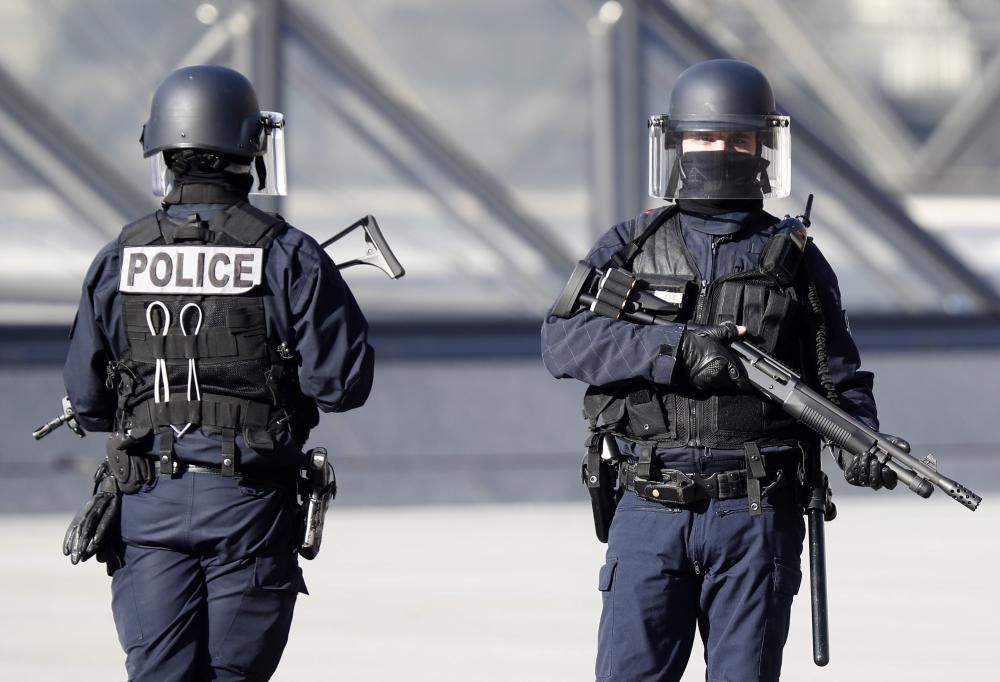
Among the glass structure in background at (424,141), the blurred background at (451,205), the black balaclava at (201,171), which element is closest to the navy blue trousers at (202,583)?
the black balaclava at (201,171)

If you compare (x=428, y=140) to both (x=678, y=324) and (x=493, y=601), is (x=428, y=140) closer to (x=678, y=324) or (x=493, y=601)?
(x=493, y=601)

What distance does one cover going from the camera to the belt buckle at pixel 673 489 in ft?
14.2

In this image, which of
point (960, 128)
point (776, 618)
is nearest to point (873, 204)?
point (960, 128)

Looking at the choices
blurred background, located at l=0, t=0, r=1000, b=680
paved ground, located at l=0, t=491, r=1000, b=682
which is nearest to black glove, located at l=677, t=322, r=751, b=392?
paved ground, located at l=0, t=491, r=1000, b=682

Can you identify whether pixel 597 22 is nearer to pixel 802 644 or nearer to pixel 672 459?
pixel 802 644

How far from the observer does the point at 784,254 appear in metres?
4.37

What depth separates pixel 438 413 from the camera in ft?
38.7

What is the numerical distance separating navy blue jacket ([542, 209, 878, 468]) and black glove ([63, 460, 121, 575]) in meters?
1.10

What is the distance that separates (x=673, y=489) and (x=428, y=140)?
9.01m

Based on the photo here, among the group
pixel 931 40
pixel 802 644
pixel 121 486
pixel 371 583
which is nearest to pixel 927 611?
pixel 802 644

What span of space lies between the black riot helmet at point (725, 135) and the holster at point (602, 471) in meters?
0.64

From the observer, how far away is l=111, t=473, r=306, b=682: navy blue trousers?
4293mm

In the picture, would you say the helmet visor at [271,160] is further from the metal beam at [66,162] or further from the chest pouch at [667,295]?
the metal beam at [66,162]

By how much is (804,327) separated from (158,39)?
8.89 m
